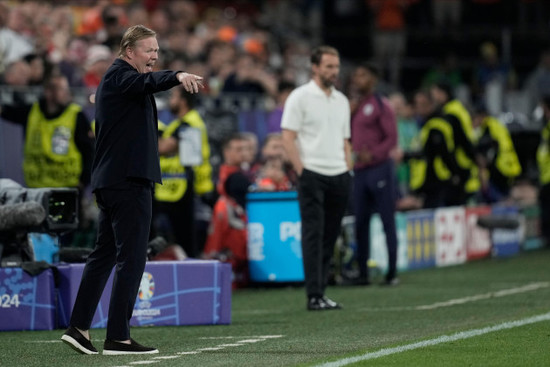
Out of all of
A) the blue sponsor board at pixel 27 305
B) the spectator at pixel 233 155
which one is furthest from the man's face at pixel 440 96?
the blue sponsor board at pixel 27 305

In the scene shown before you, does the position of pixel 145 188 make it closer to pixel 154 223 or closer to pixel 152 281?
pixel 152 281

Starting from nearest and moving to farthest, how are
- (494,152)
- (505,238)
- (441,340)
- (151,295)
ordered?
(441,340) < (151,295) < (505,238) < (494,152)

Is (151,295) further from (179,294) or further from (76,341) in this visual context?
(76,341)

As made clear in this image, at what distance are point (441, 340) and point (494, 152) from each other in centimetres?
1198

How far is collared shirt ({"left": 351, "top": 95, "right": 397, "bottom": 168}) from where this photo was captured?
14.8 meters

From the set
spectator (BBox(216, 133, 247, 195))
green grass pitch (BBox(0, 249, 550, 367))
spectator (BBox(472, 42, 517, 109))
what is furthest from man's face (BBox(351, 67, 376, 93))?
spectator (BBox(472, 42, 517, 109))

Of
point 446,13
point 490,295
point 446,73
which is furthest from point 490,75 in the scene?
point 490,295

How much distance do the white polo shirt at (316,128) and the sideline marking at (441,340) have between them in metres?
2.33

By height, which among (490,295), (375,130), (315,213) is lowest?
(490,295)

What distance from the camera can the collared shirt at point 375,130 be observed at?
1477cm

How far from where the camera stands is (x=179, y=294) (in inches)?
436

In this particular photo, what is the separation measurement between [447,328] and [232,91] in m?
10.1

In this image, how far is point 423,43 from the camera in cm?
2798

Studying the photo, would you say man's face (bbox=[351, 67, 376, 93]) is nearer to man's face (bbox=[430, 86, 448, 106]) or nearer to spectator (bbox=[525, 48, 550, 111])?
man's face (bbox=[430, 86, 448, 106])
